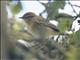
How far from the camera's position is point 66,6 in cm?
62

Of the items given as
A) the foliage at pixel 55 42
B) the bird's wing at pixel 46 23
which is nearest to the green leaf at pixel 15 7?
the foliage at pixel 55 42

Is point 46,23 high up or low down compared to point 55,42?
up

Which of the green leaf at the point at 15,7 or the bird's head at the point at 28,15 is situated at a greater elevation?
the bird's head at the point at 28,15

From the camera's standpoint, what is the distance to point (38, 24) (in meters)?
0.65

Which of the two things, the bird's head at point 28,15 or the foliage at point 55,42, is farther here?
the bird's head at point 28,15

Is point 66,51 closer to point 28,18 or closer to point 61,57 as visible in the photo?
point 61,57

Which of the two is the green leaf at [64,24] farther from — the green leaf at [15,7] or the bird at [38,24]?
the green leaf at [15,7]

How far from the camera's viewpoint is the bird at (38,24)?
598 millimetres

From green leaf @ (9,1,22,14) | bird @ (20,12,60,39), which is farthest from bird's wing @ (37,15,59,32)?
green leaf @ (9,1,22,14)

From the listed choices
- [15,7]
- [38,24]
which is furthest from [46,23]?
[15,7]

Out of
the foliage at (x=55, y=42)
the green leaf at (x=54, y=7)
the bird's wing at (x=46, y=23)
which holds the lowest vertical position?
the foliage at (x=55, y=42)

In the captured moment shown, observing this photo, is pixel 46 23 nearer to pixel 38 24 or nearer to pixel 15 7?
pixel 38 24

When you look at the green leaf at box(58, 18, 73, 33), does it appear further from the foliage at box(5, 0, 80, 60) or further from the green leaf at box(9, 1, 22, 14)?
the green leaf at box(9, 1, 22, 14)

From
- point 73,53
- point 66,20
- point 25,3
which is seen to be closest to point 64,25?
point 66,20
